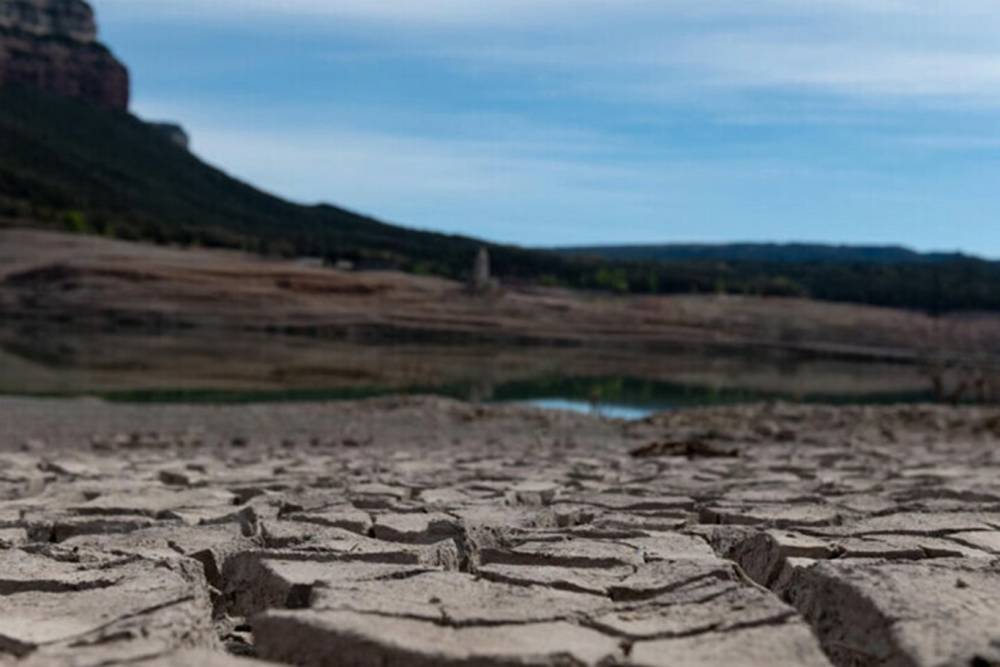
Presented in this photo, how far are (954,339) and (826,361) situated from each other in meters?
13.1

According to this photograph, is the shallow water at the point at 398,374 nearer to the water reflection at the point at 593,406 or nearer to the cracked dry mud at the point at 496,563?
the water reflection at the point at 593,406

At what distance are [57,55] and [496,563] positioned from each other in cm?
11770

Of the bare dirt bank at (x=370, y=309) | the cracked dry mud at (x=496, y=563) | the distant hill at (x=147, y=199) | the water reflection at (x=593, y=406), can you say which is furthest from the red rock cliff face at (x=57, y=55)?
the cracked dry mud at (x=496, y=563)

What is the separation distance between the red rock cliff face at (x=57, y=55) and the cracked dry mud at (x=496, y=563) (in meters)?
109

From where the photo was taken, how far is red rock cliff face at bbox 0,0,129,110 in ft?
356

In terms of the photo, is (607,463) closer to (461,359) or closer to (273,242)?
(461,359)

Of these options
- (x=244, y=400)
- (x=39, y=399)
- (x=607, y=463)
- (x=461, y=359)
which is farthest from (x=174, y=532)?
(x=461, y=359)

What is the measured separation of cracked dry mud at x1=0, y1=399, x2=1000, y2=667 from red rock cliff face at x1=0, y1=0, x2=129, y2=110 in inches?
4274

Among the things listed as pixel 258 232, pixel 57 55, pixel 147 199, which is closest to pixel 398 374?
pixel 258 232

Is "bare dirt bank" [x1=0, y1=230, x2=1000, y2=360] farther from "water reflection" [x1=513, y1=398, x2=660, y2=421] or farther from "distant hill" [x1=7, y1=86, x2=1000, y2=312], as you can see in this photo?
"water reflection" [x1=513, y1=398, x2=660, y2=421]

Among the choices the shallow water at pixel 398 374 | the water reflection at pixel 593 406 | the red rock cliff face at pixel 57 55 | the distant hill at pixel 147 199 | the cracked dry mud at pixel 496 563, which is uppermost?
the red rock cliff face at pixel 57 55

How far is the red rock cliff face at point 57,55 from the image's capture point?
108m

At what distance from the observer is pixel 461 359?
108 ft

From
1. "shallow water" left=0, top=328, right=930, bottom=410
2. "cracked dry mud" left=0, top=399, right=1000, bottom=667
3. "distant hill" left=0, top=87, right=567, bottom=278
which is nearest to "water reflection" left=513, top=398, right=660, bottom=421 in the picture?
"shallow water" left=0, top=328, right=930, bottom=410
